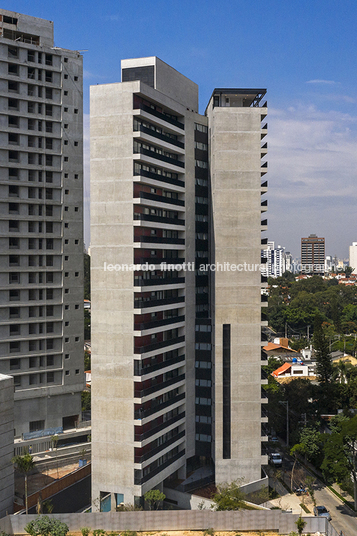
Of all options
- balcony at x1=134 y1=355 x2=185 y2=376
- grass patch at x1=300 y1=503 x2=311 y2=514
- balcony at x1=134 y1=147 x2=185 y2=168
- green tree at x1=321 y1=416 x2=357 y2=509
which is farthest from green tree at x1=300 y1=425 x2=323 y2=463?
balcony at x1=134 y1=147 x2=185 y2=168

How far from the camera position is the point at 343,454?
45.3 meters

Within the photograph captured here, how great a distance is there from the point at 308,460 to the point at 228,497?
18963 millimetres

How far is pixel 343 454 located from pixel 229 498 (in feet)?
40.3

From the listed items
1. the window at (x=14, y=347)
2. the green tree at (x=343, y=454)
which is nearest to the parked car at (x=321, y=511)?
the green tree at (x=343, y=454)

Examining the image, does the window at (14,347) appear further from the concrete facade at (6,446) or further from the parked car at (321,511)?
the parked car at (321,511)

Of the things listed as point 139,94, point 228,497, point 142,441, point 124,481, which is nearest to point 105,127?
point 139,94

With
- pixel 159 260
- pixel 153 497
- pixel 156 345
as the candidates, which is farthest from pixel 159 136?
pixel 153 497

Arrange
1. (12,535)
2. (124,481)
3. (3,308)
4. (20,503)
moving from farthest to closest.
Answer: (3,308)
(20,503)
(124,481)
(12,535)

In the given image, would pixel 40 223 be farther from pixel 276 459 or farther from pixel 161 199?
pixel 276 459

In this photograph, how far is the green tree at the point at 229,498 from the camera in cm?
4088

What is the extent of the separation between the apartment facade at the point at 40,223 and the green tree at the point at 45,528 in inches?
878

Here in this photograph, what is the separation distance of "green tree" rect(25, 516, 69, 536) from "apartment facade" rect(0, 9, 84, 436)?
73.2 ft

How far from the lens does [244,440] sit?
156ft

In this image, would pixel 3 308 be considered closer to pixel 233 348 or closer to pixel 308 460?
pixel 233 348
